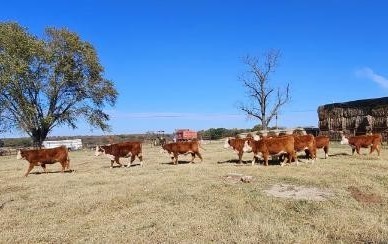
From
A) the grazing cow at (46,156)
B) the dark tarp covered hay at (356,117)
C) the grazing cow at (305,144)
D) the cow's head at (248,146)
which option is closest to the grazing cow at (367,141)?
the grazing cow at (305,144)

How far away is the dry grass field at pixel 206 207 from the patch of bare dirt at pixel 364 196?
0.10 ft

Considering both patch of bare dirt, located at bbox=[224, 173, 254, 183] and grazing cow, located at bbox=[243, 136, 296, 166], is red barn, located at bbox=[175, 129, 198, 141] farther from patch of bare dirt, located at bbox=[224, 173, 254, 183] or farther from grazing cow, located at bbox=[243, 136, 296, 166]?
patch of bare dirt, located at bbox=[224, 173, 254, 183]

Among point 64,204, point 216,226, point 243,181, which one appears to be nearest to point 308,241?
point 216,226

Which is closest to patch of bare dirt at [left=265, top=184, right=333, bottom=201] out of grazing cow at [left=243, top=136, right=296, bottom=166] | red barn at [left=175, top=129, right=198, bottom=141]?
grazing cow at [left=243, top=136, right=296, bottom=166]

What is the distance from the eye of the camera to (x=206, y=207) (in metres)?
13.6

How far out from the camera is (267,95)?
52.8m

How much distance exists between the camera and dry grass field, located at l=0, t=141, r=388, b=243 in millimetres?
11477

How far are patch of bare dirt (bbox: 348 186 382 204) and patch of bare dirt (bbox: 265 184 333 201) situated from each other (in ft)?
2.52

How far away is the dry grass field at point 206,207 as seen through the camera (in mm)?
11477

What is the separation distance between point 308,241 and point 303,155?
49.7 feet

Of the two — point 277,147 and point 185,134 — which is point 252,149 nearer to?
point 277,147

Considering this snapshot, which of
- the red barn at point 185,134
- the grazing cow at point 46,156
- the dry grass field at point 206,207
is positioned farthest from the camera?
the red barn at point 185,134

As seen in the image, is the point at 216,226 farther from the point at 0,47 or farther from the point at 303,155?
the point at 0,47

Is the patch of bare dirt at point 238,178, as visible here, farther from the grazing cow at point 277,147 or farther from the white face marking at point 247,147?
the white face marking at point 247,147
